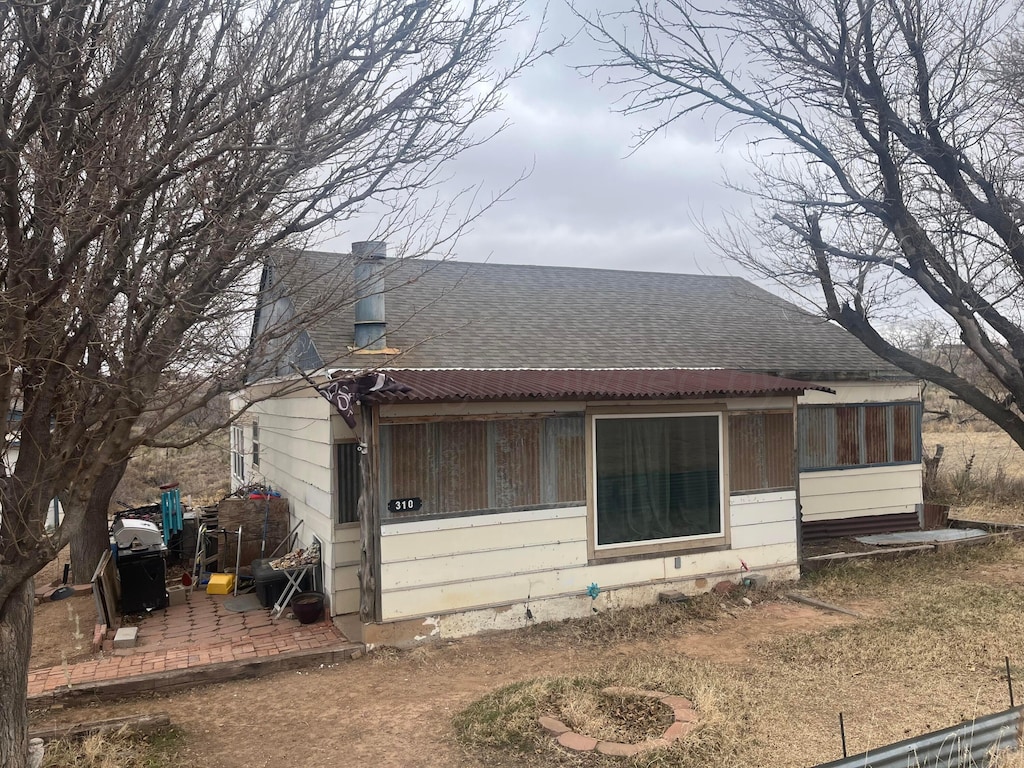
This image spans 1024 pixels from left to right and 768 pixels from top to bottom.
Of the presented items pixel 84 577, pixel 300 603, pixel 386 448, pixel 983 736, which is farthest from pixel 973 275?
pixel 84 577

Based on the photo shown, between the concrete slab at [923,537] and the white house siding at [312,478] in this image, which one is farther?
the concrete slab at [923,537]

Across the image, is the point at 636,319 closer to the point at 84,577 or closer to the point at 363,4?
the point at 363,4

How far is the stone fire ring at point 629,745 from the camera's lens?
4793mm

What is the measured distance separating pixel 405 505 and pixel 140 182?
4554 millimetres

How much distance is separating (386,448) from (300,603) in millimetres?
2278

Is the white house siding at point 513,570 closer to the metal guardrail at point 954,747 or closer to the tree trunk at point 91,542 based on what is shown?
the metal guardrail at point 954,747

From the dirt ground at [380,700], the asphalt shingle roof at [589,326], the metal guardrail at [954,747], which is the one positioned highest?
the asphalt shingle roof at [589,326]

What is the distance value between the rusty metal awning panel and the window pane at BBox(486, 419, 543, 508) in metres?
0.53

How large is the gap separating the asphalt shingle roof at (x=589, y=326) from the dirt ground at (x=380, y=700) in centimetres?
352

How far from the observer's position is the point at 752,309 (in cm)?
1477

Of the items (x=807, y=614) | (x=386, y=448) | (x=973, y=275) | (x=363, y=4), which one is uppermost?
(x=363, y=4)

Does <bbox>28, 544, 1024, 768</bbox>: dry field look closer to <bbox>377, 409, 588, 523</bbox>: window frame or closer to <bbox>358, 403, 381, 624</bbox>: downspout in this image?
<bbox>358, 403, 381, 624</bbox>: downspout

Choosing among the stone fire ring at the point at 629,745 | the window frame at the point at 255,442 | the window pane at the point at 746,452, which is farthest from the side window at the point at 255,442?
the stone fire ring at the point at 629,745

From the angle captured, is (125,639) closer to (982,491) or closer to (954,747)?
(954,747)
